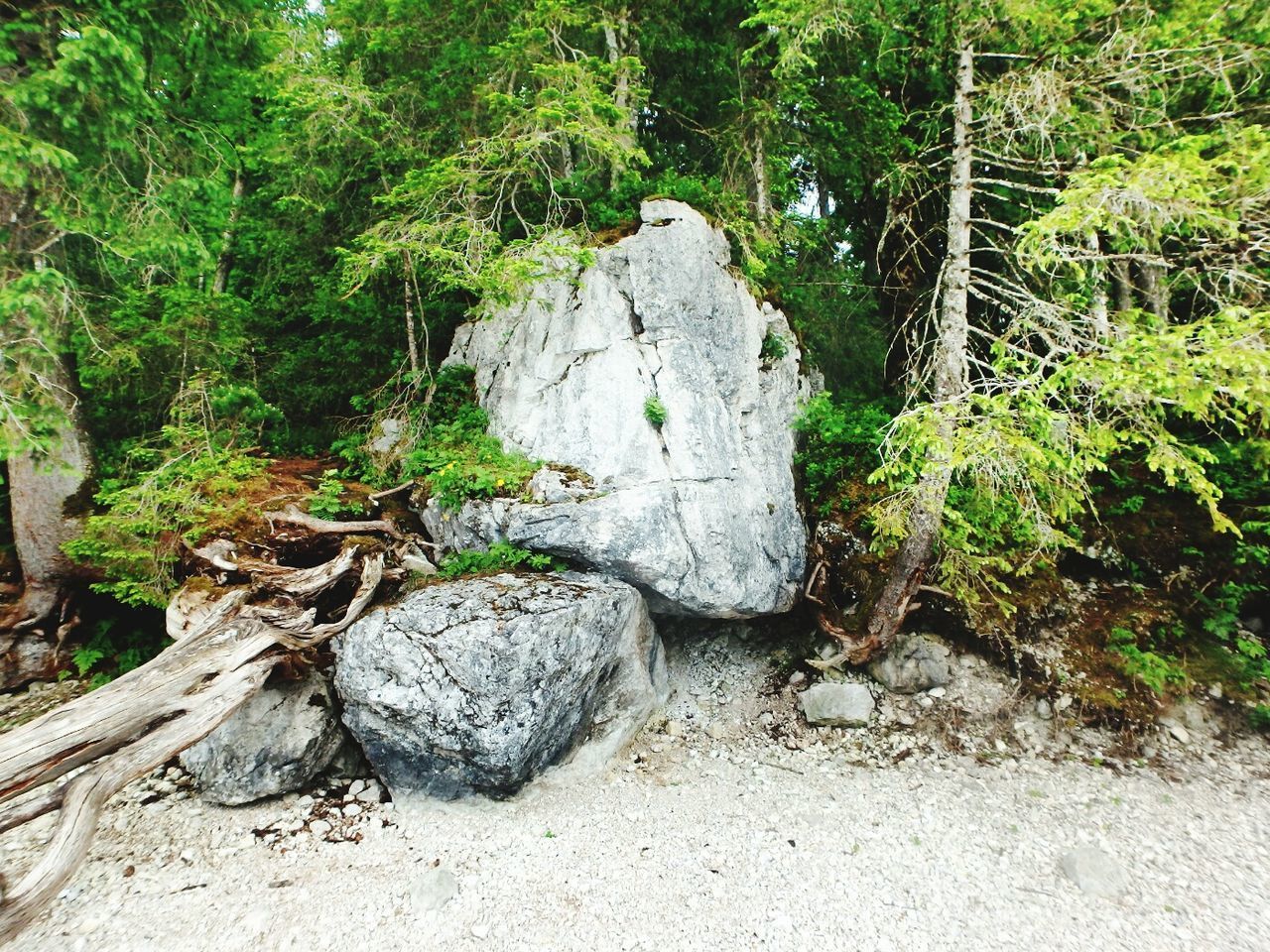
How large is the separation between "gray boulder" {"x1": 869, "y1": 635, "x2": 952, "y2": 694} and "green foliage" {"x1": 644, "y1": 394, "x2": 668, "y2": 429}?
14.8 feet

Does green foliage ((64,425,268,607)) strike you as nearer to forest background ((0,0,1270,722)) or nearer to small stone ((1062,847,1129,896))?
forest background ((0,0,1270,722))

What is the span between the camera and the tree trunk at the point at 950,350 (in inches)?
232

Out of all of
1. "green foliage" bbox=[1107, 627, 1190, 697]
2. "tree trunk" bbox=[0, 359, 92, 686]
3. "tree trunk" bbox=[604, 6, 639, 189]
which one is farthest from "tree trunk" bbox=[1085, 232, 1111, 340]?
"tree trunk" bbox=[0, 359, 92, 686]

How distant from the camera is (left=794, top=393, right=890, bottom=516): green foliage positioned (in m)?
8.54

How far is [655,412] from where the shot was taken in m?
7.32

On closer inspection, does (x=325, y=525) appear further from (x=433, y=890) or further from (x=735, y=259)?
(x=735, y=259)

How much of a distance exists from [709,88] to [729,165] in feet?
5.93

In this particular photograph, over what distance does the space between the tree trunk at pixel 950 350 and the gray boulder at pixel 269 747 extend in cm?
721

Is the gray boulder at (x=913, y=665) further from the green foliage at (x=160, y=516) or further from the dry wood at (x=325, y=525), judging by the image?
the green foliage at (x=160, y=516)

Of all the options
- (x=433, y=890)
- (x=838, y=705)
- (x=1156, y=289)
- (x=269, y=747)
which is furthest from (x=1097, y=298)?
(x=269, y=747)

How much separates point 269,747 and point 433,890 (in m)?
2.56

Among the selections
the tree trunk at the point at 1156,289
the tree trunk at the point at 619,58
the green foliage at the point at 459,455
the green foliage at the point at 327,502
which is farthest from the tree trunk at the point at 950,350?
the green foliage at the point at 327,502

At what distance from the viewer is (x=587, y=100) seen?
6.80m

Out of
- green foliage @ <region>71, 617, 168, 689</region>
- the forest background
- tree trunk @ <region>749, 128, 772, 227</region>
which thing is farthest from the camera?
tree trunk @ <region>749, 128, 772, 227</region>
